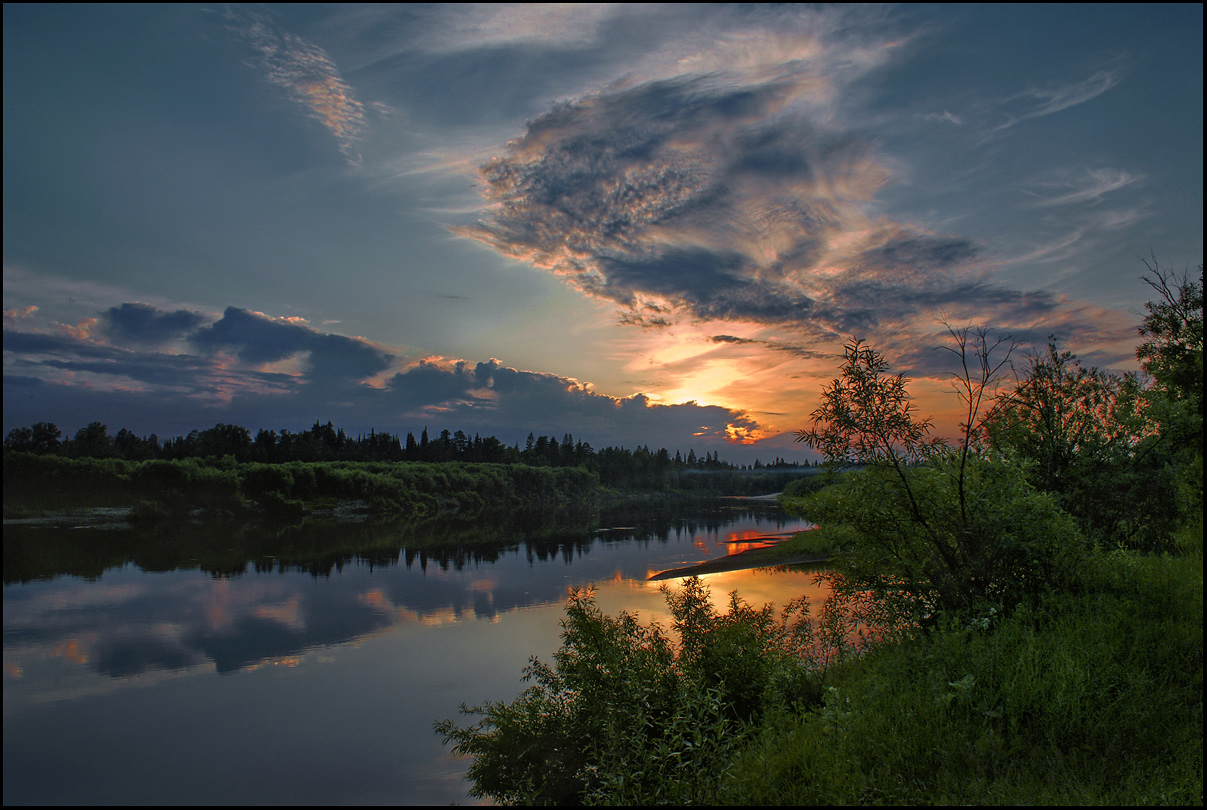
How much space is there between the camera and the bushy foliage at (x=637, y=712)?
29.5ft

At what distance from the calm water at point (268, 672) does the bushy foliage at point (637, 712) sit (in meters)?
1.35

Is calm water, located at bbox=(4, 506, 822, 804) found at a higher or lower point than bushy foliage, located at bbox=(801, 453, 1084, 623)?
lower

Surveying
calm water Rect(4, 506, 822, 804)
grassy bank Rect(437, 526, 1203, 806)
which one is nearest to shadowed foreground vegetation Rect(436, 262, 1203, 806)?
grassy bank Rect(437, 526, 1203, 806)

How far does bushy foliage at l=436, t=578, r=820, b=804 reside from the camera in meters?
8.98

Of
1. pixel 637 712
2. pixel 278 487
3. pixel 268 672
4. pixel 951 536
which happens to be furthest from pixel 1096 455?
pixel 278 487

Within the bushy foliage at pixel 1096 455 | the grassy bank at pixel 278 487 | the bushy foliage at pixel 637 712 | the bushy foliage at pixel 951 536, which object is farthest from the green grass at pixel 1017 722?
the grassy bank at pixel 278 487

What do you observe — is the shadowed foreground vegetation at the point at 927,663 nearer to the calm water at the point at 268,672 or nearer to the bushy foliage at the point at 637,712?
the bushy foliage at the point at 637,712

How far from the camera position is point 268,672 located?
17656 millimetres

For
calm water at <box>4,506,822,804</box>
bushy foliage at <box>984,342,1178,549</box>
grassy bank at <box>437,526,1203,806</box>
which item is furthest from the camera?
bushy foliage at <box>984,342,1178,549</box>

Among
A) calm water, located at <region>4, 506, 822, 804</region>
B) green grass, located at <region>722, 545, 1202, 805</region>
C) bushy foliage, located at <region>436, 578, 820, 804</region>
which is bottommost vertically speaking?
calm water, located at <region>4, 506, 822, 804</region>

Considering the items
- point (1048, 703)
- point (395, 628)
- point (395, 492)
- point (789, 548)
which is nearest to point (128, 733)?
point (395, 628)

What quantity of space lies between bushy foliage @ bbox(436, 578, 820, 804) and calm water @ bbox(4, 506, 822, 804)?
135 cm

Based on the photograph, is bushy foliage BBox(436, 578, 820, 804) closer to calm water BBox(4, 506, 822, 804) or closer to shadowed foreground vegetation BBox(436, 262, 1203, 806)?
shadowed foreground vegetation BBox(436, 262, 1203, 806)

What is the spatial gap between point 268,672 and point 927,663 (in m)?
17.5
